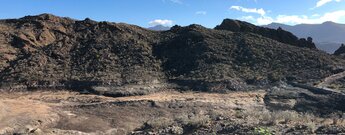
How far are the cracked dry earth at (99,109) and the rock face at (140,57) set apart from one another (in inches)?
107

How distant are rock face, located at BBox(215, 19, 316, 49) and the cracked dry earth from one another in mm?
17192

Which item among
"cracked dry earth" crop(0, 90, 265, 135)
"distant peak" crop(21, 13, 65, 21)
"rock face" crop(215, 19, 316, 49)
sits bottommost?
"cracked dry earth" crop(0, 90, 265, 135)

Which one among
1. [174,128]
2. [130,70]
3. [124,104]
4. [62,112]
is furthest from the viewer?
Result: [130,70]

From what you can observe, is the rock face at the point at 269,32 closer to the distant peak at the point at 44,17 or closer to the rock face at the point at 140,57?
the rock face at the point at 140,57

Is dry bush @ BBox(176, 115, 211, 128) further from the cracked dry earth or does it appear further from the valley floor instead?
the cracked dry earth

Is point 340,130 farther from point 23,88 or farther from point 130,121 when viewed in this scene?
point 23,88

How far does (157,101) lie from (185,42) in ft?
52.6

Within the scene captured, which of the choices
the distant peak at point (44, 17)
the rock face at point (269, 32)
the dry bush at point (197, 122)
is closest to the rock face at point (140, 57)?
the distant peak at point (44, 17)

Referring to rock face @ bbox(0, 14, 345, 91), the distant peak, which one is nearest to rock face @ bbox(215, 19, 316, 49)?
rock face @ bbox(0, 14, 345, 91)

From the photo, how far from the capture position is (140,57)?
45.3 m

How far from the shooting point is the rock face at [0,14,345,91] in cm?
4034

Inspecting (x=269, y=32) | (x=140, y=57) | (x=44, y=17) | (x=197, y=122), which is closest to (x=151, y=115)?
(x=197, y=122)

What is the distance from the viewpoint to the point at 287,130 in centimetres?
1941

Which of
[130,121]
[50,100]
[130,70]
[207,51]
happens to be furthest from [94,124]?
[207,51]
